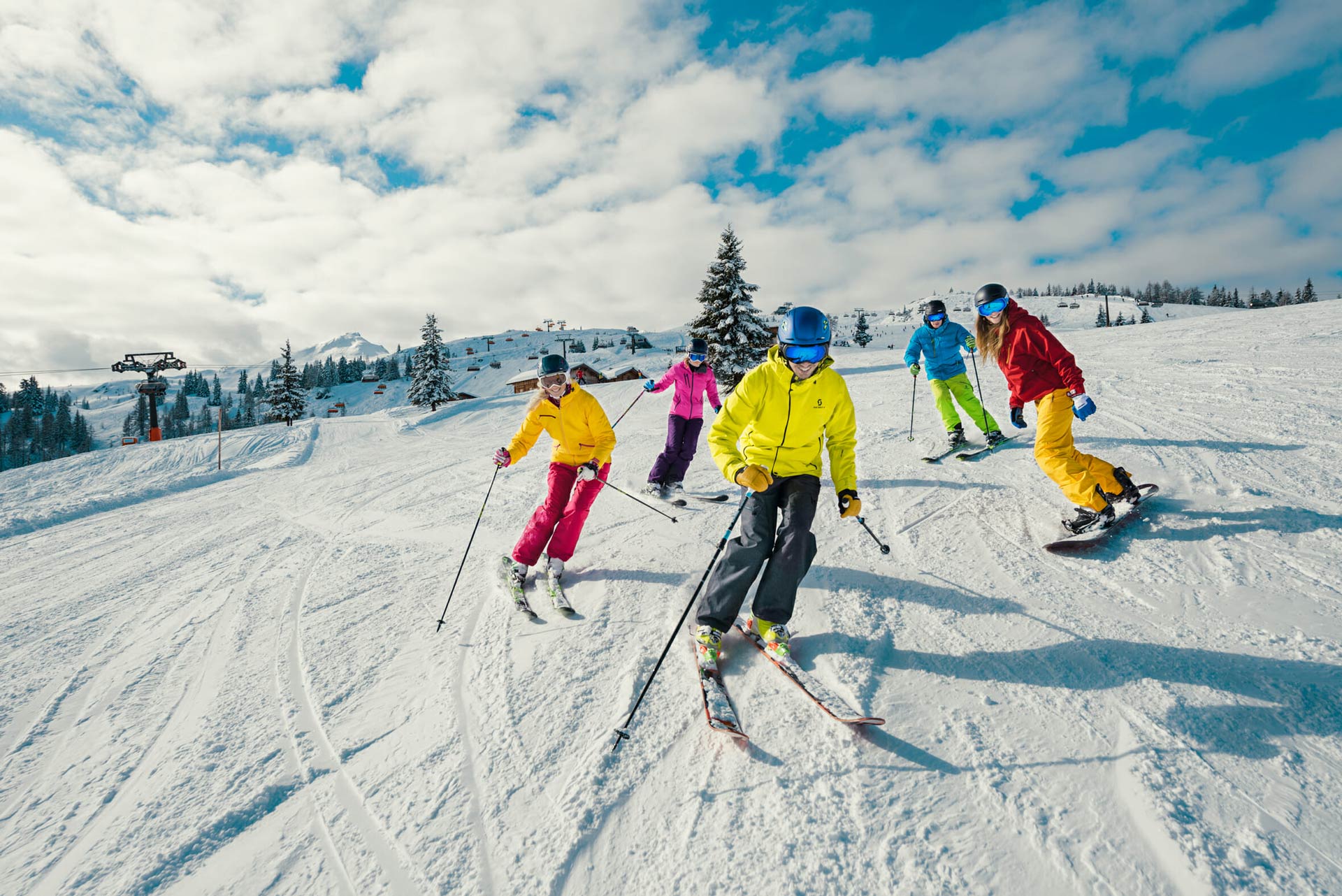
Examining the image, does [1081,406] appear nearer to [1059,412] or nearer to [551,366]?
[1059,412]

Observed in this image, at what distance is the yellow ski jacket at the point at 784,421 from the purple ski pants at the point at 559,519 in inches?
60.9

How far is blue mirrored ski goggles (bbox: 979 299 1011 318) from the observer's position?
4688 mm

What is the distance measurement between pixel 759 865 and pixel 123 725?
3667mm

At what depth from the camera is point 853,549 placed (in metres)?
4.43

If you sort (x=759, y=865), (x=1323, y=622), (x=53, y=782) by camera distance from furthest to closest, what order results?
(x=1323, y=622), (x=53, y=782), (x=759, y=865)

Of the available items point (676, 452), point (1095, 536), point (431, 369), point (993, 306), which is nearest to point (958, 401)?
point (993, 306)

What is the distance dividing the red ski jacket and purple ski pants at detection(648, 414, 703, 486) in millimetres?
3421

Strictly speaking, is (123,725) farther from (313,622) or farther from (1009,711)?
(1009,711)

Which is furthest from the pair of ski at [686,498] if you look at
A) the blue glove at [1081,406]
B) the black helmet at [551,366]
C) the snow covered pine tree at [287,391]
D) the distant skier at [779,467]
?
the snow covered pine tree at [287,391]

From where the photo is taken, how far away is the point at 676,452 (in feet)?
22.4

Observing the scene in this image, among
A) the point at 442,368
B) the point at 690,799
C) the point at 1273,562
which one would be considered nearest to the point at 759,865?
the point at 690,799

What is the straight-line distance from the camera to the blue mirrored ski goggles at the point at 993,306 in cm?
469

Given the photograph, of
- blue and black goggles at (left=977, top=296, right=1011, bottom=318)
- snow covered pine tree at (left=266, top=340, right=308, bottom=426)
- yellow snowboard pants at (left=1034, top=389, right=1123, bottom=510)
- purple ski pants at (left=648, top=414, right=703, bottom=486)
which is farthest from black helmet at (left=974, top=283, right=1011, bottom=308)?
snow covered pine tree at (left=266, top=340, right=308, bottom=426)

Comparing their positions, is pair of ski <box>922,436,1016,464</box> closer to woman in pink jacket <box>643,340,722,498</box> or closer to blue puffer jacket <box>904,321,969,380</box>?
blue puffer jacket <box>904,321,969,380</box>
